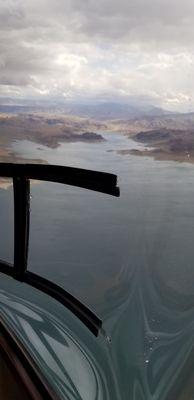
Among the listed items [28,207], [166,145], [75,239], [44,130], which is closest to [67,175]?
[28,207]

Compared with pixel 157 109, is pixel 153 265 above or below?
below

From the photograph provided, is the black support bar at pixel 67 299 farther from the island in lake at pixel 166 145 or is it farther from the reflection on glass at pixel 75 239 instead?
the island in lake at pixel 166 145

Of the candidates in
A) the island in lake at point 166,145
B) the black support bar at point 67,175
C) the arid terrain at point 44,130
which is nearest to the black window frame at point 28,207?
the black support bar at point 67,175

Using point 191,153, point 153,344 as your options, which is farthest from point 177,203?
point 153,344

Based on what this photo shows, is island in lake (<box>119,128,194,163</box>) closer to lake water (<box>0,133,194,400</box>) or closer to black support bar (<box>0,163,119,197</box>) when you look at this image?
lake water (<box>0,133,194,400</box>)

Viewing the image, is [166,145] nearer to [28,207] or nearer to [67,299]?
[28,207]

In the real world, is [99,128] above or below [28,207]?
above

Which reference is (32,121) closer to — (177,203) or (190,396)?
(177,203)

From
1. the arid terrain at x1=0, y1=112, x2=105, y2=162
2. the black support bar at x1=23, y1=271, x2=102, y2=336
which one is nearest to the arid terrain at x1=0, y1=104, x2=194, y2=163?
the arid terrain at x1=0, y1=112, x2=105, y2=162
